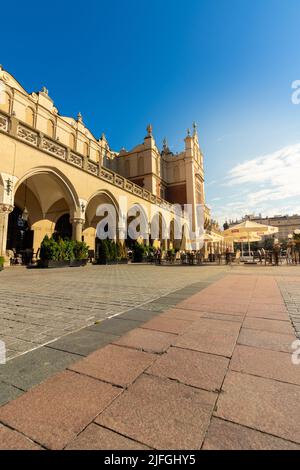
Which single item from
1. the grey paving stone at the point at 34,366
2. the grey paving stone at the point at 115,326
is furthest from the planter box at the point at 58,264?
the grey paving stone at the point at 34,366

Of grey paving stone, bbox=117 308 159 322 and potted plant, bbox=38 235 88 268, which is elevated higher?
potted plant, bbox=38 235 88 268

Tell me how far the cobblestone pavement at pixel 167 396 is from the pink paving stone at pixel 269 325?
53mm

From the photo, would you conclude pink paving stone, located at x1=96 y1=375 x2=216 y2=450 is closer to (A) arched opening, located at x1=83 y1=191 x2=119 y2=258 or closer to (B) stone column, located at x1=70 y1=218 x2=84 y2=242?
(B) stone column, located at x1=70 y1=218 x2=84 y2=242

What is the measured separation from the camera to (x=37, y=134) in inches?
476

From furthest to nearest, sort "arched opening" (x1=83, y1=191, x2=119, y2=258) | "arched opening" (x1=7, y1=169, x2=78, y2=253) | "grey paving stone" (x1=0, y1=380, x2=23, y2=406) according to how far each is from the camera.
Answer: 1. "arched opening" (x1=83, y1=191, x2=119, y2=258)
2. "arched opening" (x1=7, y1=169, x2=78, y2=253)
3. "grey paving stone" (x1=0, y1=380, x2=23, y2=406)

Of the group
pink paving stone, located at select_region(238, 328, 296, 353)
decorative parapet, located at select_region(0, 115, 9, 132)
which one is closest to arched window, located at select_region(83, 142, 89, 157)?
decorative parapet, located at select_region(0, 115, 9, 132)

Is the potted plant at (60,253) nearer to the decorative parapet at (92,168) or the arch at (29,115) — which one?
the decorative parapet at (92,168)

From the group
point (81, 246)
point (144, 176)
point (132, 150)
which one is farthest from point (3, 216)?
point (132, 150)

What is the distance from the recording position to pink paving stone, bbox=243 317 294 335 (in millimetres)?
2607

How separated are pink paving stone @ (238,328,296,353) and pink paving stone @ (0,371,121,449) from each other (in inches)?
56.7

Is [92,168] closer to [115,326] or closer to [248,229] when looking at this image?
[248,229]

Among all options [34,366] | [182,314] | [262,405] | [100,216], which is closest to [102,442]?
[262,405]
